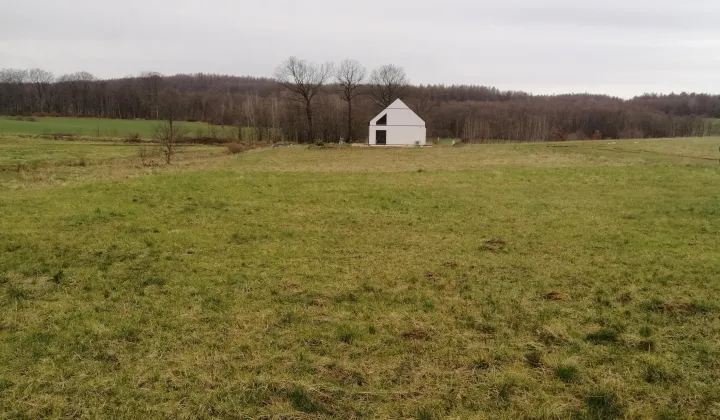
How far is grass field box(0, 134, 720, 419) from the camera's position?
398 cm

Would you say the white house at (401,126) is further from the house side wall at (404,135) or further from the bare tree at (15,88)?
the bare tree at (15,88)

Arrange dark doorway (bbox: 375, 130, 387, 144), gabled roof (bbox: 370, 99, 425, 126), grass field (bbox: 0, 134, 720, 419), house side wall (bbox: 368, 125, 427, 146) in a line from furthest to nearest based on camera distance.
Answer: dark doorway (bbox: 375, 130, 387, 144) < house side wall (bbox: 368, 125, 427, 146) < gabled roof (bbox: 370, 99, 425, 126) < grass field (bbox: 0, 134, 720, 419)

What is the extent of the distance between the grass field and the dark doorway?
152ft

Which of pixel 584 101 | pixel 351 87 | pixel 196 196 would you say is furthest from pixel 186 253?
pixel 584 101

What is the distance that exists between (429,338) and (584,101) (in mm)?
144974

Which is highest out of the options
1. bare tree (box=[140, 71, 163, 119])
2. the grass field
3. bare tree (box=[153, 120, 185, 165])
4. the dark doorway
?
bare tree (box=[140, 71, 163, 119])

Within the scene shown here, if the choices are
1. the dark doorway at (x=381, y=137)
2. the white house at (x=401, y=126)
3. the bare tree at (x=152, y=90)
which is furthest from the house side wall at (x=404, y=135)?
the bare tree at (x=152, y=90)

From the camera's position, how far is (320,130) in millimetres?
78625

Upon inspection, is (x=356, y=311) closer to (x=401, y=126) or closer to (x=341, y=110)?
(x=401, y=126)

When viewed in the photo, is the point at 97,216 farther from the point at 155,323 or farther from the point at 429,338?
the point at 429,338

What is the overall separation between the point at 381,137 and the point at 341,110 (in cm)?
2496

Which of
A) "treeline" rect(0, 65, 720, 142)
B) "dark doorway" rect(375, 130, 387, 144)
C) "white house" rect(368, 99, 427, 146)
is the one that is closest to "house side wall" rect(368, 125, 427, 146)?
"white house" rect(368, 99, 427, 146)

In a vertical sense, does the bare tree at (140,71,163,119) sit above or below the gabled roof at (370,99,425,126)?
above

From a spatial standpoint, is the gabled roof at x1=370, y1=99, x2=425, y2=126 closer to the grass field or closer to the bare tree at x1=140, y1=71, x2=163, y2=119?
the grass field
